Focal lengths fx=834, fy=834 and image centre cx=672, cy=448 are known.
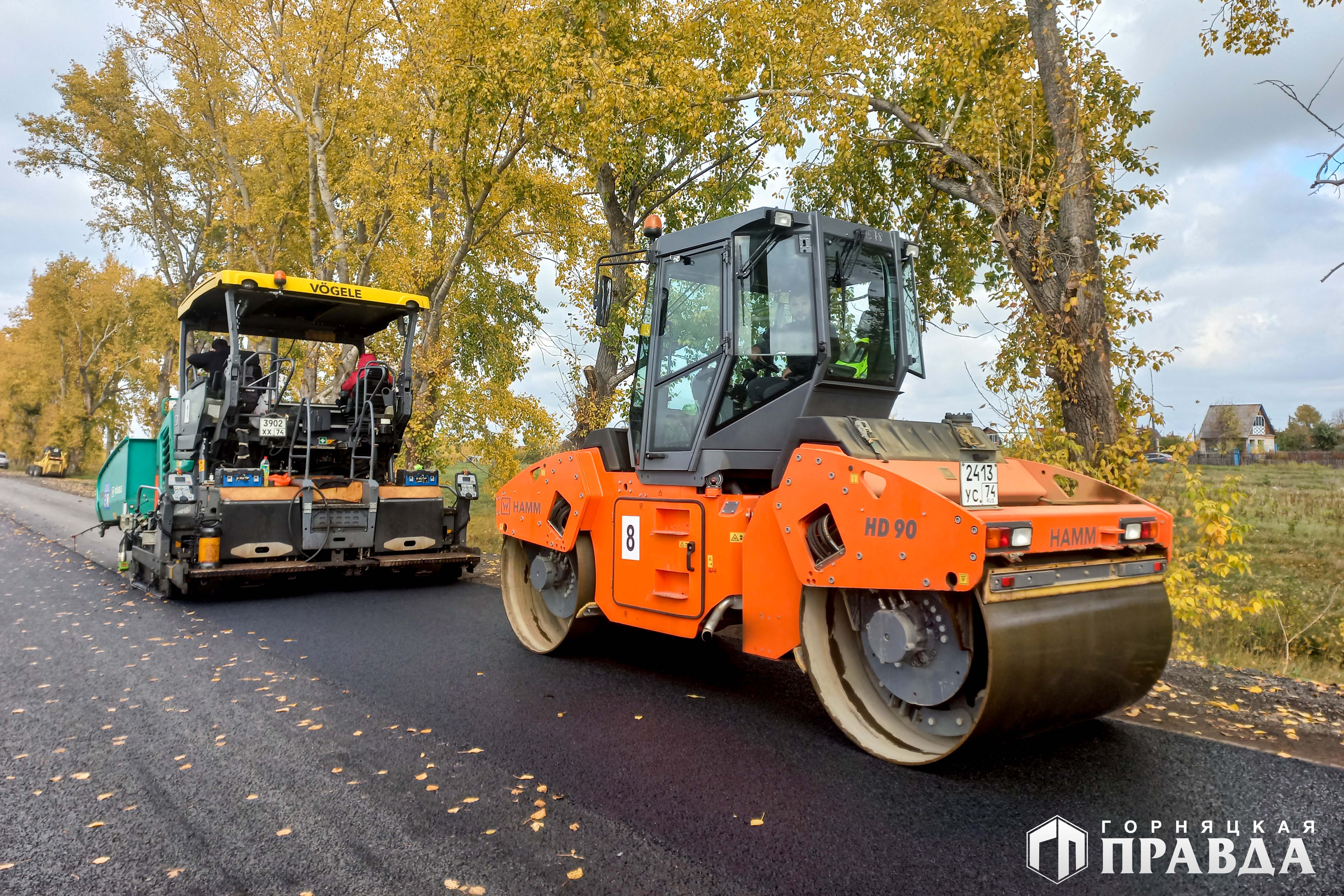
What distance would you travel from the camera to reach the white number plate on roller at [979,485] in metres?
3.82

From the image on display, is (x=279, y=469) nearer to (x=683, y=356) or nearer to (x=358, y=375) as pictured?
(x=358, y=375)

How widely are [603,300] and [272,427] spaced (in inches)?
202

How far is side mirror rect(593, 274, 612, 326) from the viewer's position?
17.8 ft

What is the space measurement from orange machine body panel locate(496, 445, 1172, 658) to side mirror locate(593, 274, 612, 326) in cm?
101

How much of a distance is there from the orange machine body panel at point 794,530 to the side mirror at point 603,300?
1009 millimetres

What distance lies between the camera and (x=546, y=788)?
3674 mm

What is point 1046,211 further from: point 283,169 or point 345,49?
point 283,169

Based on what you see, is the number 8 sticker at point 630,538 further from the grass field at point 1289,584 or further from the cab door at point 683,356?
the grass field at point 1289,584

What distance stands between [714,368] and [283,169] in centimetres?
2021

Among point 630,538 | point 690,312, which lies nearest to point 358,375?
point 630,538

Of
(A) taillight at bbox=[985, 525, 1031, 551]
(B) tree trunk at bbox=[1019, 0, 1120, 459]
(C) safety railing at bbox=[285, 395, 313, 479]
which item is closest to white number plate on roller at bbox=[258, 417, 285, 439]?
(C) safety railing at bbox=[285, 395, 313, 479]

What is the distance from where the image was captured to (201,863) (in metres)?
3.03

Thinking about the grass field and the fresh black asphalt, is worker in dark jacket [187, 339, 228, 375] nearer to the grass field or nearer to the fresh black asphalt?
the fresh black asphalt

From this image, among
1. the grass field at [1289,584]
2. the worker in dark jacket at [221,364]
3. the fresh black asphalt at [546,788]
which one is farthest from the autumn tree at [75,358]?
the grass field at [1289,584]
